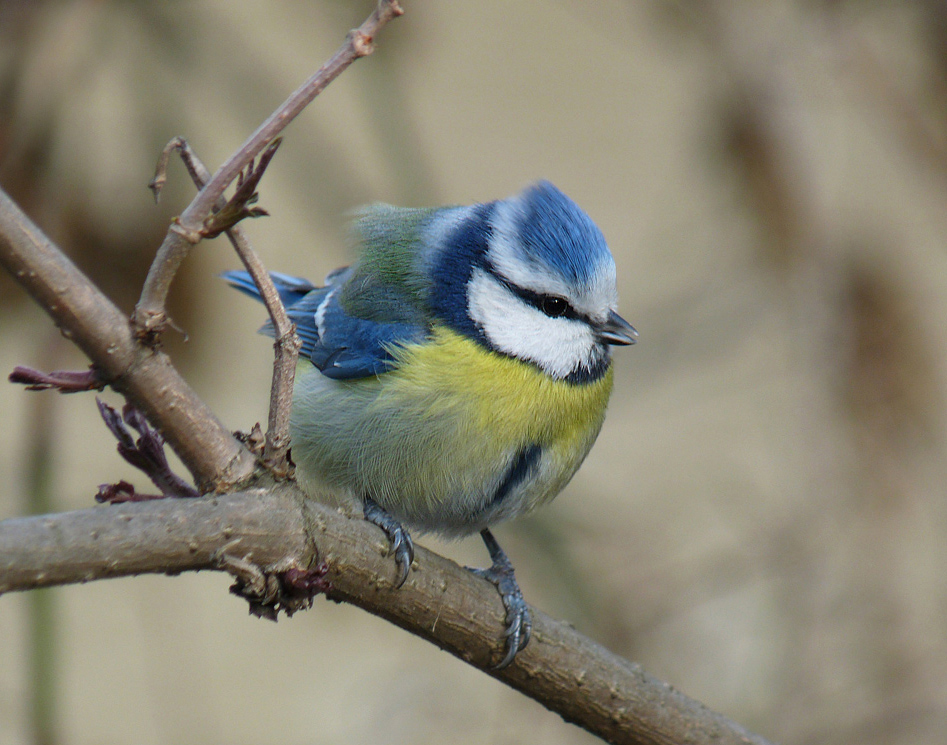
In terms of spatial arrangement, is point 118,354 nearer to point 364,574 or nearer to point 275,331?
point 275,331

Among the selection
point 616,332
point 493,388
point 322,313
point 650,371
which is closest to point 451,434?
point 493,388

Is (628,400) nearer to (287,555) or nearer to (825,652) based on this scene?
(825,652)

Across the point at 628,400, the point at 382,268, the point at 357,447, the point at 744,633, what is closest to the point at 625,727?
the point at 357,447

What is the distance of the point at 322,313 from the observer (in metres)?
1.75

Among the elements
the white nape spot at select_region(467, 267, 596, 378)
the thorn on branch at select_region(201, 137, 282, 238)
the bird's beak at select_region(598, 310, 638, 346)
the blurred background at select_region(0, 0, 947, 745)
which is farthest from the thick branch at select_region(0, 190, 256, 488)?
the blurred background at select_region(0, 0, 947, 745)

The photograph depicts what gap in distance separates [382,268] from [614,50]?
249 cm

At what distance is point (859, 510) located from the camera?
2.35 meters

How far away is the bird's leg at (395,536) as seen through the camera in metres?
1.15

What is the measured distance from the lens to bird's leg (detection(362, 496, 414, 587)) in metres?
1.15

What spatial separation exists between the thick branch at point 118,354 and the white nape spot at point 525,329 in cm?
59

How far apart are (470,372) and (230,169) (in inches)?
27.4

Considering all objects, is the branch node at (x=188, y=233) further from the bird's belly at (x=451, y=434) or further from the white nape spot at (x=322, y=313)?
the white nape spot at (x=322, y=313)

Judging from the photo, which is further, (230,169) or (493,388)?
(493,388)

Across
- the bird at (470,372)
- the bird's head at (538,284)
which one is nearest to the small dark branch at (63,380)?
the bird at (470,372)
